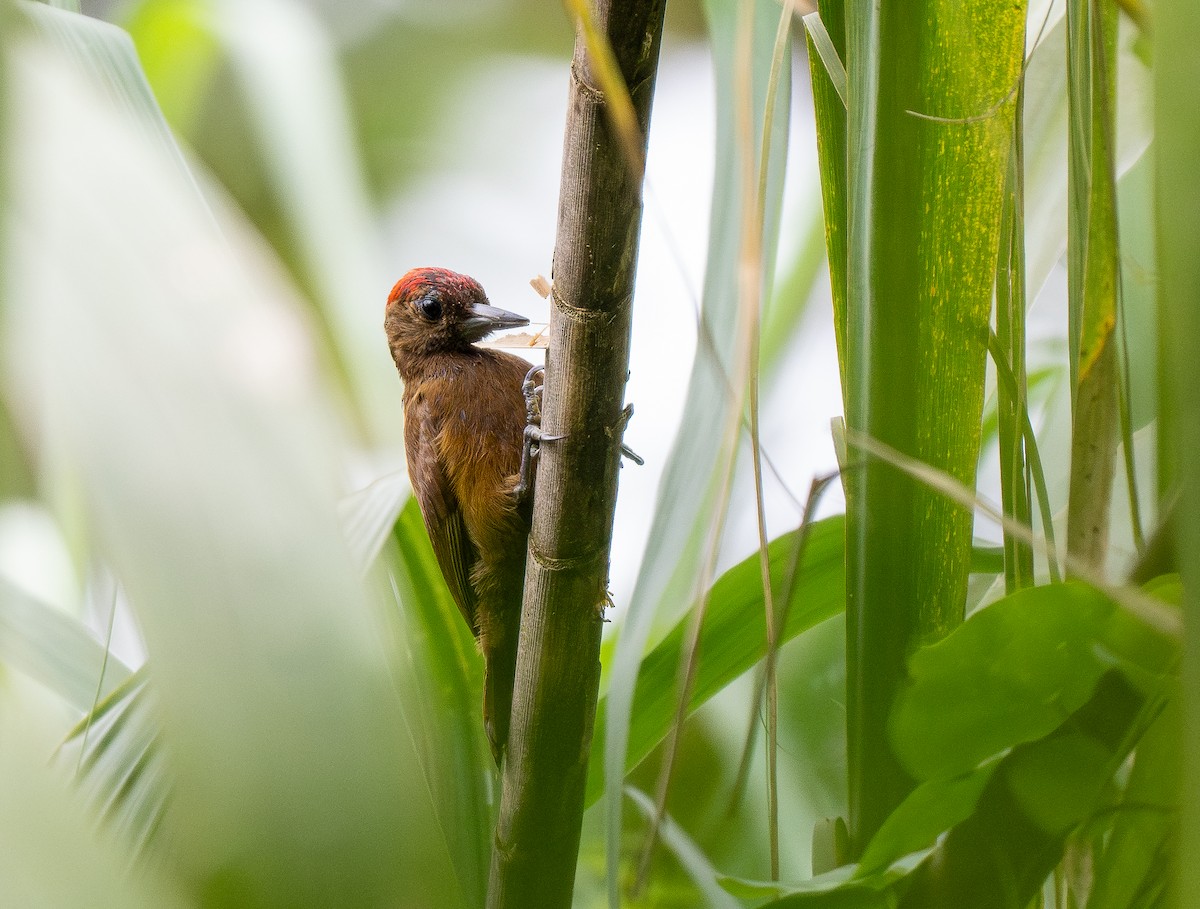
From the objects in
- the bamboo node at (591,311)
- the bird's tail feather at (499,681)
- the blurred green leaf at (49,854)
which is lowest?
the bird's tail feather at (499,681)

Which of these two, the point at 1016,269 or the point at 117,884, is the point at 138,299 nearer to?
the point at 117,884

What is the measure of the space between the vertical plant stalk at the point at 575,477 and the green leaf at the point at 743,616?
68 millimetres

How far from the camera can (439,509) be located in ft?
3.38

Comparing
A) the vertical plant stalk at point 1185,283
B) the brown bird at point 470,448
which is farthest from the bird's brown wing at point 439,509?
the vertical plant stalk at point 1185,283

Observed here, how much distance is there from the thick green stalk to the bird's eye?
2.61ft

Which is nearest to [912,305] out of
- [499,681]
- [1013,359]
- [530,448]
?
[1013,359]

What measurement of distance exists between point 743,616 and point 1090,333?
29cm

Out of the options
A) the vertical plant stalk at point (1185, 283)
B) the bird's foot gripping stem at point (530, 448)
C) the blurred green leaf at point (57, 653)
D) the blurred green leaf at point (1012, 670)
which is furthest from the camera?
the bird's foot gripping stem at point (530, 448)

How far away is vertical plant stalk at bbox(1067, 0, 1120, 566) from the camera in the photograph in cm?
48

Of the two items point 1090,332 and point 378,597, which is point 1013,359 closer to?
point 1090,332

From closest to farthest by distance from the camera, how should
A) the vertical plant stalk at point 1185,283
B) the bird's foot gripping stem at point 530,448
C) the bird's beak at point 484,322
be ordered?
the vertical plant stalk at point 1185,283 < the bird's foot gripping stem at point 530,448 < the bird's beak at point 484,322

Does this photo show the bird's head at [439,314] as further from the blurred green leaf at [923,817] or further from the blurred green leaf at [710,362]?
the blurred green leaf at [923,817]

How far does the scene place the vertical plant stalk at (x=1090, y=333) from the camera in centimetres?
48

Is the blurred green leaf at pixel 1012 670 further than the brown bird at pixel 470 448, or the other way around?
the brown bird at pixel 470 448
